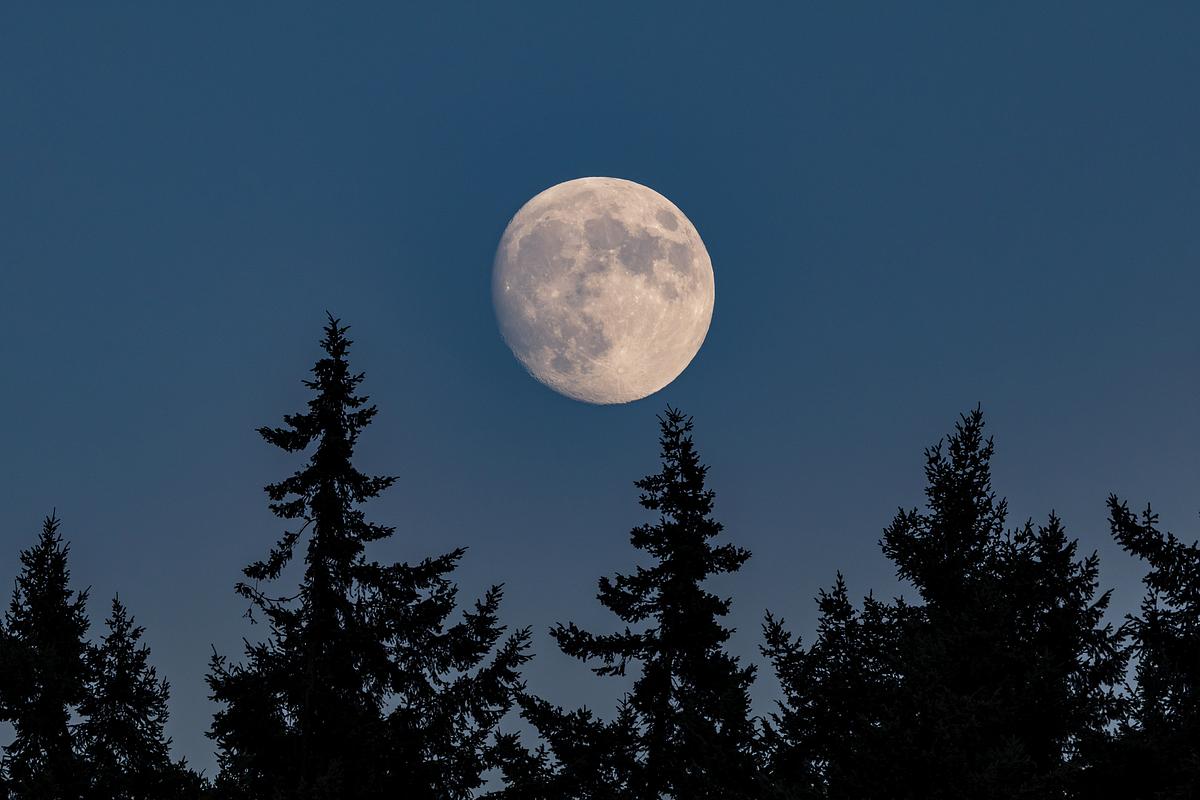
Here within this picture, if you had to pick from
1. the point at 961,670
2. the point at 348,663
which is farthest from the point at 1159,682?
the point at 348,663

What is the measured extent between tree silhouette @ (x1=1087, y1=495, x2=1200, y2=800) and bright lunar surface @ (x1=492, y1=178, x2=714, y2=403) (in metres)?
23.4

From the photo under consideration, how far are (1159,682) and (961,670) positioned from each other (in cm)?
520

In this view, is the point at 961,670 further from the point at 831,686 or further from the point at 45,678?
the point at 45,678

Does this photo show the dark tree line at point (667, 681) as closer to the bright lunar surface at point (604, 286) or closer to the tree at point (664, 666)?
the tree at point (664, 666)

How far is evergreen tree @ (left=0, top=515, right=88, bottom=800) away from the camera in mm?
30922

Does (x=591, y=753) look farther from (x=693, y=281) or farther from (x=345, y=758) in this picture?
(x=693, y=281)

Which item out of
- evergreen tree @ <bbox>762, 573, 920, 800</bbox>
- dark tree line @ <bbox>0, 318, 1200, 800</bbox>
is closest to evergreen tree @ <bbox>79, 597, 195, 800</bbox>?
dark tree line @ <bbox>0, 318, 1200, 800</bbox>

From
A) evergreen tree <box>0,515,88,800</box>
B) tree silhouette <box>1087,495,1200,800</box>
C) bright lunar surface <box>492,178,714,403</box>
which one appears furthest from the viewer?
bright lunar surface <box>492,178,714,403</box>

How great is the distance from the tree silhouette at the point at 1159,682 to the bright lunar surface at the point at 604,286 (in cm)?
2343

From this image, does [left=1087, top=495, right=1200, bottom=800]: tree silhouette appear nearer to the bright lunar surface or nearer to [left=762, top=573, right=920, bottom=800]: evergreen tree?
[left=762, top=573, right=920, bottom=800]: evergreen tree

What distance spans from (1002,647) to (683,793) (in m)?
Answer: 9.37

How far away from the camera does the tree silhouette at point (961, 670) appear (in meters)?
16.6

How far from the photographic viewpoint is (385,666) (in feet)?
92.7

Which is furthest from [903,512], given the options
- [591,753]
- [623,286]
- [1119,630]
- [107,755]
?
[107,755]
